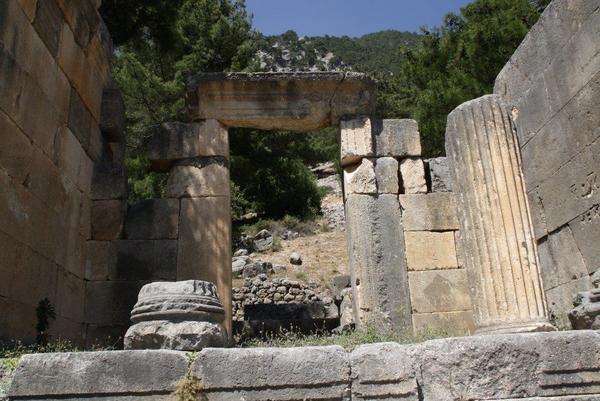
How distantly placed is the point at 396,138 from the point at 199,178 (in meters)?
2.99

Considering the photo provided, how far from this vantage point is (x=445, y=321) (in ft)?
25.8

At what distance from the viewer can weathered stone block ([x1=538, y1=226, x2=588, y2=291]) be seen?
6613 mm

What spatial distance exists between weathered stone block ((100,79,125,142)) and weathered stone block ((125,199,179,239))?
1.15m

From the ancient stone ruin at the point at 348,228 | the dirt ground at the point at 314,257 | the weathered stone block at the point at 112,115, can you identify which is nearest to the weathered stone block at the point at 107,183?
the ancient stone ruin at the point at 348,228

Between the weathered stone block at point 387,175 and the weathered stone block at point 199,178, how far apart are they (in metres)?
2.20

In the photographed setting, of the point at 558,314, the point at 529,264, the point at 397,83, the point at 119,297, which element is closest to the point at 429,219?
the point at 558,314

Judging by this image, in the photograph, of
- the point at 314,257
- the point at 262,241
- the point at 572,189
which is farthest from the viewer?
the point at 262,241

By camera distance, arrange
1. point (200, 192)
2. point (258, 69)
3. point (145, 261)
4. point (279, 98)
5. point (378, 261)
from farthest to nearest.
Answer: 1. point (258, 69)
2. point (279, 98)
3. point (200, 192)
4. point (378, 261)
5. point (145, 261)

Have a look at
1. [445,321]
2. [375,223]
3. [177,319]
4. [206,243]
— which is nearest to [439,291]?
[445,321]

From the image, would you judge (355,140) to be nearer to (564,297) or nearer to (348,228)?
(348,228)

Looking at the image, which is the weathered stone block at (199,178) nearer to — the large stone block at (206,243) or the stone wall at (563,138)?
the large stone block at (206,243)

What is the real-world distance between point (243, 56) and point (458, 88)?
7352 mm

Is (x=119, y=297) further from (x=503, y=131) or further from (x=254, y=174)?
(x=254, y=174)

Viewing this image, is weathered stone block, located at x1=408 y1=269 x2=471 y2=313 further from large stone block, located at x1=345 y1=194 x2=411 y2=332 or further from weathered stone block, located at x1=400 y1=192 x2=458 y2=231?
weathered stone block, located at x1=400 y1=192 x2=458 y2=231
